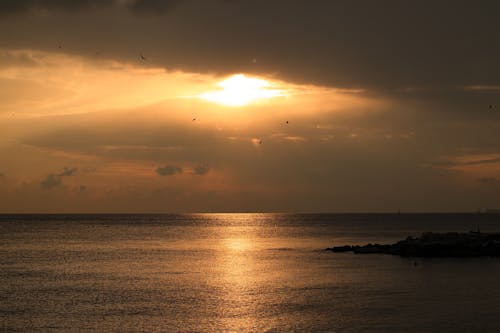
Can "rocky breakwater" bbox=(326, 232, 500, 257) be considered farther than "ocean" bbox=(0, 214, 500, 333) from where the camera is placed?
Yes

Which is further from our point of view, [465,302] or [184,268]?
[184,268]

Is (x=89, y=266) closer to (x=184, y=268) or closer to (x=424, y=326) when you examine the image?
(x=184, y=268)

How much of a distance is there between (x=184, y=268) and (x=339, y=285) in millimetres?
24893

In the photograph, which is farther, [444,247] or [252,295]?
[444,247]

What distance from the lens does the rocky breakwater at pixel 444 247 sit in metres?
87.1

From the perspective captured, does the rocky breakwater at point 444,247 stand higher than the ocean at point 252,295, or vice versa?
the rocky breakwater at point 444,247

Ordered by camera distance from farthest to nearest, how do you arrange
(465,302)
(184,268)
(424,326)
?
(184,268)
(465,302)
(424,326)

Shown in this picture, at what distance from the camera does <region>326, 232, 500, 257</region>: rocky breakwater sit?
8712 centimetres

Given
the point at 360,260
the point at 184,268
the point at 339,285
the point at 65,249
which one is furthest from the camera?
the point at 65,249

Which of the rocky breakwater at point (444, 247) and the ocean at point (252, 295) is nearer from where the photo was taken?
the ocean at point (252, 295)

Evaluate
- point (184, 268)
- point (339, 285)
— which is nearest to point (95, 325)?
point (339, 285)

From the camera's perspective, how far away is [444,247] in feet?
294

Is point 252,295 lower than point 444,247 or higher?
lower

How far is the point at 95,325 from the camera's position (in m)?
40.1
